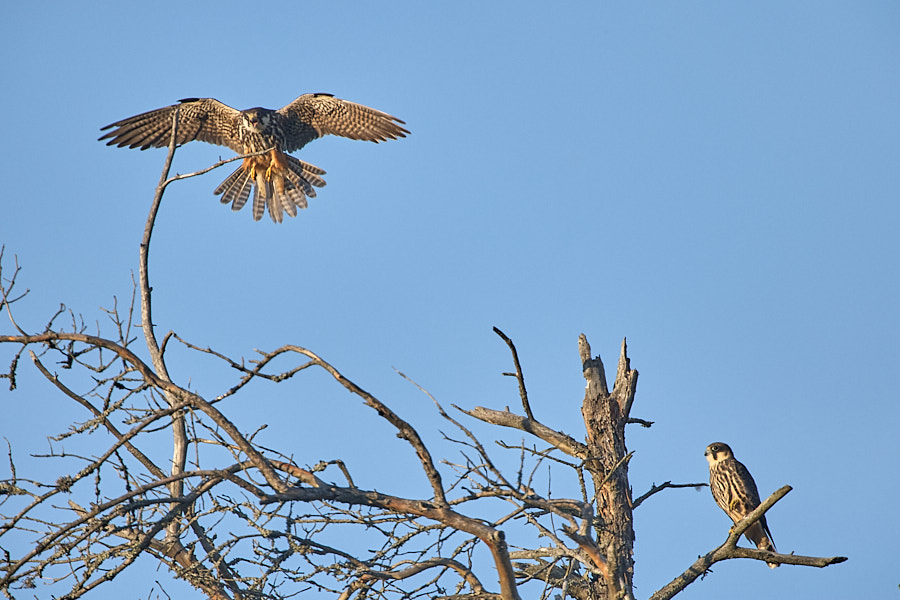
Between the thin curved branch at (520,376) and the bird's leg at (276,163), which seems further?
the bird's leg at (276,163)

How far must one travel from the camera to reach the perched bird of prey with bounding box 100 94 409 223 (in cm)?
1038

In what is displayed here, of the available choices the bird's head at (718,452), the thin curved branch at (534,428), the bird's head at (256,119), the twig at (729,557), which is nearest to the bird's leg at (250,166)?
the bird's head at (256,119)

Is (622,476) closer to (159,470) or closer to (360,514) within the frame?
(360,514)

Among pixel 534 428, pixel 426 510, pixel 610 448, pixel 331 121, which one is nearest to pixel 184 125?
pixel 331 121

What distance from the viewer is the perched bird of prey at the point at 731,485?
6.10 meters

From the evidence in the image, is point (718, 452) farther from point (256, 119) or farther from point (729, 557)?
point (256, 119)

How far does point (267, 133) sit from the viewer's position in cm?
1041

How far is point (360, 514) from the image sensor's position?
379cm

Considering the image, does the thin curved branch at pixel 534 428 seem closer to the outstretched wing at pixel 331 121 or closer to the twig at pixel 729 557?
the twig at pixel 729 557

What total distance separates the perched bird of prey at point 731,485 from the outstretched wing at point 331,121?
A: 233 inches

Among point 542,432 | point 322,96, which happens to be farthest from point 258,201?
point 542,432

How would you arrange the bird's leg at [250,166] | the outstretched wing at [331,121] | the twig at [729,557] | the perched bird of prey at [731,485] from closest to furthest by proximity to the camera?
the twig at [729,557]
the perched bird of prey at [731,485]
the outstretched wing at [331,121]
the bird's leg at [250,166]

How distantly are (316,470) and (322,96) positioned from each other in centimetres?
747

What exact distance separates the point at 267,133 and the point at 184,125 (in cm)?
106
